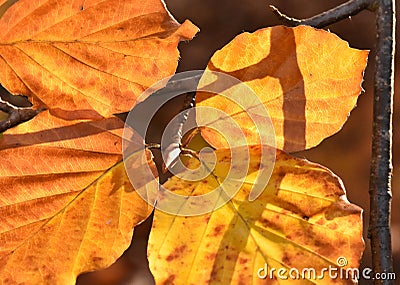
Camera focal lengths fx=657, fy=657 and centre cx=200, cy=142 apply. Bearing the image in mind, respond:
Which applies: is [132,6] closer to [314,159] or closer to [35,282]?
[35,282]

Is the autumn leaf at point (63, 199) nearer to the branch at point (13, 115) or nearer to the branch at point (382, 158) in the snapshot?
the branch at point (13, 115)

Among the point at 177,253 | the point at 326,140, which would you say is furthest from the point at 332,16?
the point at 326,140

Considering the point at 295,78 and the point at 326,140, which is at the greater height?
the point at 295,78

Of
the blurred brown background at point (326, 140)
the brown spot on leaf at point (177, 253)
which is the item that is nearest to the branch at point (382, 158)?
the brown spot on leaf at point (177, 253)

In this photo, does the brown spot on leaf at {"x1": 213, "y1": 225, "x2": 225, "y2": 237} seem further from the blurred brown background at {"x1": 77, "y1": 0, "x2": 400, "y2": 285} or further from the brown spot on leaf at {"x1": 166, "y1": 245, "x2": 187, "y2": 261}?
the blurred brown background at {"x1": 77, "y1": 0, "x2": 400, "y2": 285}

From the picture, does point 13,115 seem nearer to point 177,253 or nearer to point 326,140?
point 177,253

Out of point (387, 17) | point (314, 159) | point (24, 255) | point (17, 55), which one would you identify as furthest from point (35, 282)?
point (314, 159)
